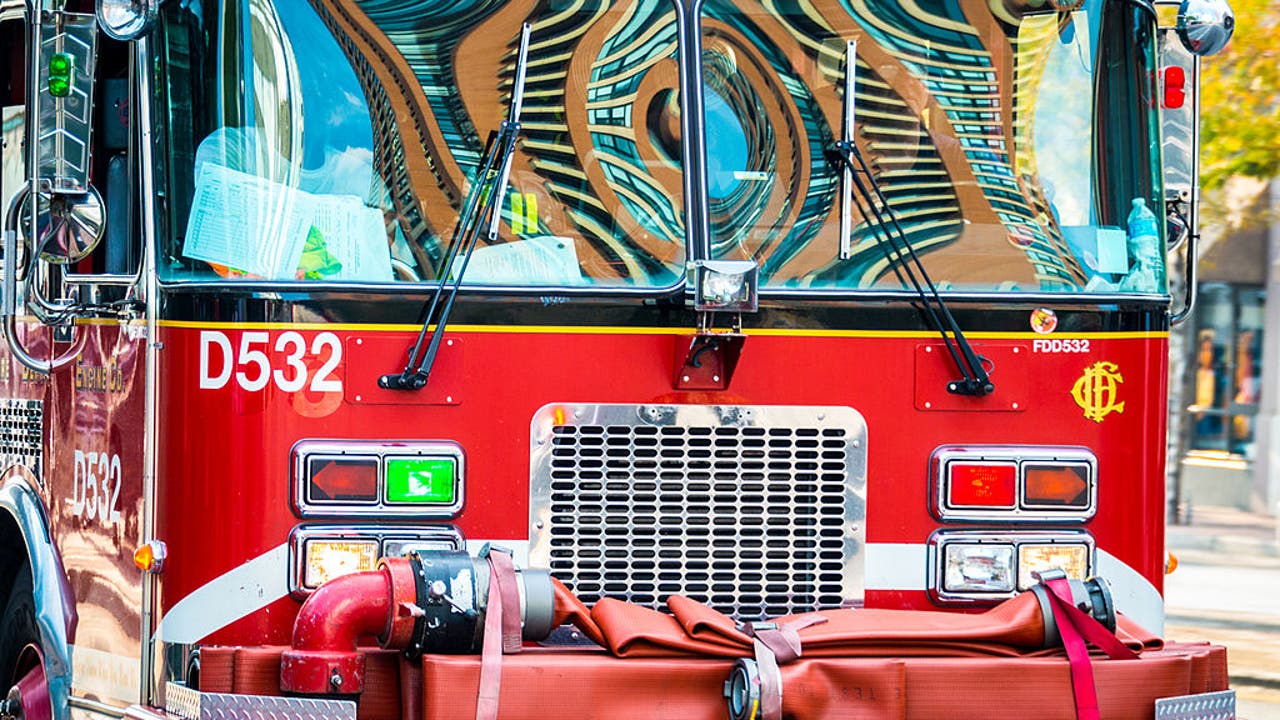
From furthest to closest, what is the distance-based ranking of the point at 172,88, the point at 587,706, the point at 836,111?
the point at 836,111 → the point at 172,88 → the point at 587,706

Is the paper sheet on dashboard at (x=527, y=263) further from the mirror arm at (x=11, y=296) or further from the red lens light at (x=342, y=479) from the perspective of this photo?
the mirror arm at (x=11, y=296)

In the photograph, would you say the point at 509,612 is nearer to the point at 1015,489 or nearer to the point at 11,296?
the point at 1015,489

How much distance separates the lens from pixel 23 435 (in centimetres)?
633

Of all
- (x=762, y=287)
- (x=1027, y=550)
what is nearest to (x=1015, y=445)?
(x=1027, y=550)

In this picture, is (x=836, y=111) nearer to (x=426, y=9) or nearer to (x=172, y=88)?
(x=426, y=9)

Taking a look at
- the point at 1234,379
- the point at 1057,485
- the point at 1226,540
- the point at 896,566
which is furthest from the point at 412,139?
the point at 1234,379

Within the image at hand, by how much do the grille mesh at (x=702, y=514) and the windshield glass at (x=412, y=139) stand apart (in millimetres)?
467

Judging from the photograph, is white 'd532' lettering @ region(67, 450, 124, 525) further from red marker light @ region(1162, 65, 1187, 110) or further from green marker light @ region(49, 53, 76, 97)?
red marker light @ region(1162, 65, 1187, 110)

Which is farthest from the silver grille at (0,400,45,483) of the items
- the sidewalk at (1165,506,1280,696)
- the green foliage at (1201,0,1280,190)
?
the green foliage at (1201,0,1280,190)

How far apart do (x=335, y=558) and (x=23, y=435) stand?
1.71m

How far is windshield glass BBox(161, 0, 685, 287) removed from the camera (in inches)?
204

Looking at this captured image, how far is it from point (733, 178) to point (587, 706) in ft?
5.15

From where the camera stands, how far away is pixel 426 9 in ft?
17.6

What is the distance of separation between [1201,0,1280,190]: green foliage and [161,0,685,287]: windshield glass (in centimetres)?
1116
